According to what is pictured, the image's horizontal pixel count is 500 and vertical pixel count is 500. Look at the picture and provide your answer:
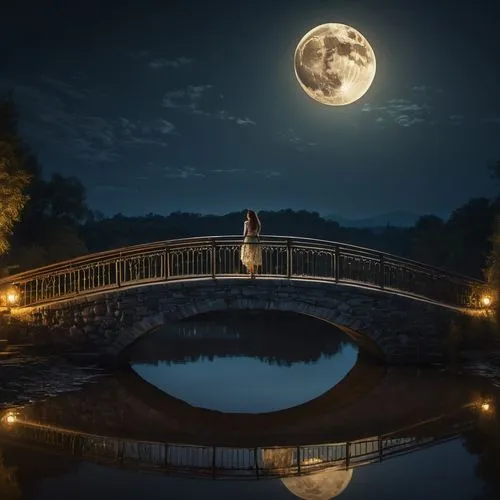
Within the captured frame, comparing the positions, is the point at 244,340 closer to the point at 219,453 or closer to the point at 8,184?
the point at 8,184

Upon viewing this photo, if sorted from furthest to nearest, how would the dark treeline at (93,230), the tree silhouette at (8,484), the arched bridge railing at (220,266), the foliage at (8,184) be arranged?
1. the dark treeline at (93,230)
2. the foliage at (8,184)
3. the arched bridge railing at (220,266)
4. the tree silhouette at (8,484)

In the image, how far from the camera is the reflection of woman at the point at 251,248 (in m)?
15.8

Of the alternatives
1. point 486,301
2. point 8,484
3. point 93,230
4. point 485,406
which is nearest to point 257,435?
point 8,484

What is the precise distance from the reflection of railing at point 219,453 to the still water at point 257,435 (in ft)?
0.09

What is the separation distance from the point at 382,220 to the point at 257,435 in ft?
138

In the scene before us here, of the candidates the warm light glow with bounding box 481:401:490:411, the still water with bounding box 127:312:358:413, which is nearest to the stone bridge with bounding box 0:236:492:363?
the still water with bounding box 127:312:358:413

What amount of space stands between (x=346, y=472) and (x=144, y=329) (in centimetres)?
794

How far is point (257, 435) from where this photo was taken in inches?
418

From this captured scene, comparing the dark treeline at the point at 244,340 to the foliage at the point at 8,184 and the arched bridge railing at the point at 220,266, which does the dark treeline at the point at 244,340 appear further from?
the foliage at the point at 8,184

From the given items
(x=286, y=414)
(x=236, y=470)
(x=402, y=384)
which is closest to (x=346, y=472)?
(x=236, y=470)

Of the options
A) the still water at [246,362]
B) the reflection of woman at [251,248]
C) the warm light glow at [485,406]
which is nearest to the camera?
the warm light glow at [485,406]

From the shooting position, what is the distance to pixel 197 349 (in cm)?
1984

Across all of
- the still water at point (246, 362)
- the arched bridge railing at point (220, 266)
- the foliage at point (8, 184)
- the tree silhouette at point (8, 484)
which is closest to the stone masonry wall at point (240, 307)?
the arched bridge railing at point (220, 266)

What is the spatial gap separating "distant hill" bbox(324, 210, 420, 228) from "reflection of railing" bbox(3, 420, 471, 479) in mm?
35438
